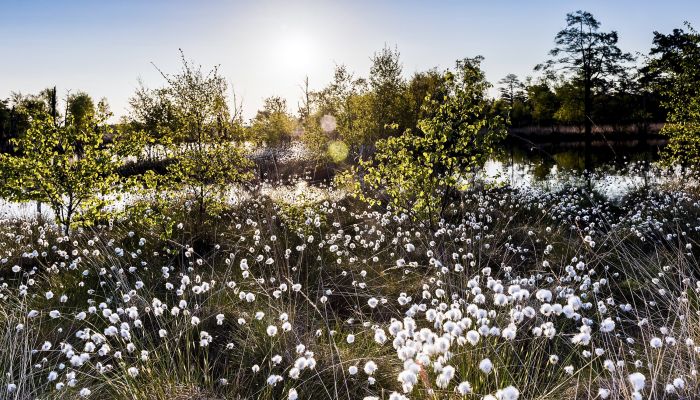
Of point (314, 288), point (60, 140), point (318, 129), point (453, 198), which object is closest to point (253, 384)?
point (314, 288)

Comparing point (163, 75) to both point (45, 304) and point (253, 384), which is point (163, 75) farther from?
point (253, 384)

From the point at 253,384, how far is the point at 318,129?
22129mm

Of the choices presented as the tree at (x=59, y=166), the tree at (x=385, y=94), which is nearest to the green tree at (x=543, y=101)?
the tree at (x=385, y=94)

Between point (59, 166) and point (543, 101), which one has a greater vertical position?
point (543, 101)

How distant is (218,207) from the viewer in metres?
11.5

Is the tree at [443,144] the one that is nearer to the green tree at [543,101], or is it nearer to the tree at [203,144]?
the tree at [203,144]

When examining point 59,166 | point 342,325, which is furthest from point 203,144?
point 342,325

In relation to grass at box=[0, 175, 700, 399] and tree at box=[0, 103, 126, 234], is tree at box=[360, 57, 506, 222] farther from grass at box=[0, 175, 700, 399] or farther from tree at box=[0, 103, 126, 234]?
tree at box=[0, 103, 126, 234]

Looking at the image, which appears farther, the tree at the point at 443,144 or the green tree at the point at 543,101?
the green tree at the point at 543,101

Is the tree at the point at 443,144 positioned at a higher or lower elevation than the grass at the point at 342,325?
higher

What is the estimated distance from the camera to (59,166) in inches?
401

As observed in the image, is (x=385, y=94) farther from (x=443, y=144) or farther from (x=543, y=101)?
(x=543, y=101)

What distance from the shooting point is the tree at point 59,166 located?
989 cm

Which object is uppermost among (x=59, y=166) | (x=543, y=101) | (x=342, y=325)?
(x=543, y=101)
